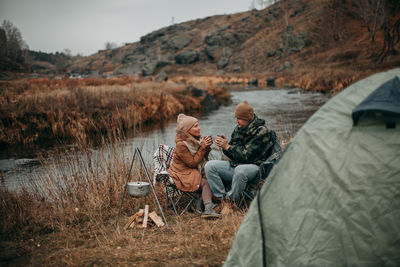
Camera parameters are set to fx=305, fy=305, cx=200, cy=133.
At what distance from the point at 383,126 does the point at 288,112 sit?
1392 centimetres

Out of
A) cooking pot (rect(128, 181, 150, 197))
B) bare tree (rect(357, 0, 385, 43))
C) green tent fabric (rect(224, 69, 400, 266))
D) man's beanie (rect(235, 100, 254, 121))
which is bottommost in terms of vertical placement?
cooking pot (rect(128, 181, 150, 197))

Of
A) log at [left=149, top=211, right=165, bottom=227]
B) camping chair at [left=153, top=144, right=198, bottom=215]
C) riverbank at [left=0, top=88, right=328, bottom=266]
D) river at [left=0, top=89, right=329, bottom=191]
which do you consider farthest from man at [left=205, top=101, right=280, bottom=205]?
river at [left=0, top=89, right=329, bottom=191]

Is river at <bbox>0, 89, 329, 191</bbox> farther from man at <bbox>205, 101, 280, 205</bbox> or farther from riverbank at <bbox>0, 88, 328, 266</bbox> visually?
man at <bbox>205, 101, 280, 205</bbox>

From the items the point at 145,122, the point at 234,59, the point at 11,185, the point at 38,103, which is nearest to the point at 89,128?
the point at 38,103

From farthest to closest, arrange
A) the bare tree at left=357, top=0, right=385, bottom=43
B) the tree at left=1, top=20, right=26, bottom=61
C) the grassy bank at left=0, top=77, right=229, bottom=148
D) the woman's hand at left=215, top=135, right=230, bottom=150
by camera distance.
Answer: the bare tree at left=357, top=0, right=385, bottom=43, the tree at left=1, top=20, right=26, bottom=61, the grassy bank at left=0, top=77, right=229, bottom=148, the woman's hand at left=215, top=135, right=230, bottom=150

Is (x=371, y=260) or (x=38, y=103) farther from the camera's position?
(x=38, y=103)

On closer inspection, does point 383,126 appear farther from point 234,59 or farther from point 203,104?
point 234,59

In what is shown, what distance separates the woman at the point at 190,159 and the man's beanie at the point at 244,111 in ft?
1.60

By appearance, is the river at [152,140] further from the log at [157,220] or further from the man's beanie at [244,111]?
the man's beanie at [244,111]

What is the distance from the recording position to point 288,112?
15688 millimetres

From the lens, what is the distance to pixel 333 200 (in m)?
2.20

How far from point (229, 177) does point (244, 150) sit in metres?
0.51

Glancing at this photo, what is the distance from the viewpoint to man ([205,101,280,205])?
3885mm

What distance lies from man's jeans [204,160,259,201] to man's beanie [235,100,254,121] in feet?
2.03
